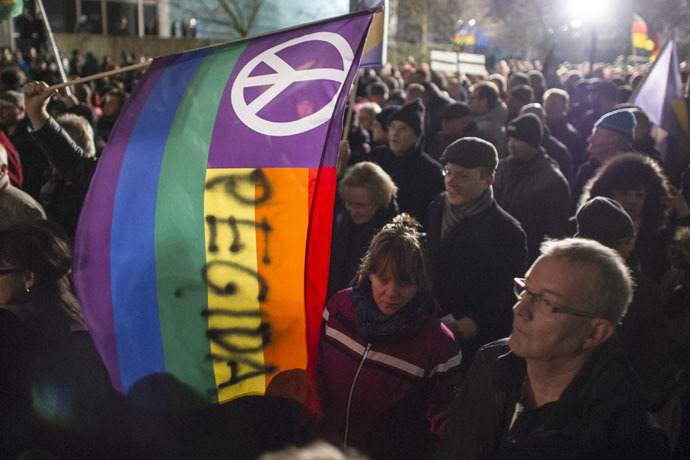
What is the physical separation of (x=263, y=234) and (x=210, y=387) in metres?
0.56

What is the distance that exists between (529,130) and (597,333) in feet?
10.2

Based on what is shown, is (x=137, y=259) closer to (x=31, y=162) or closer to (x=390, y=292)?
(x=390, y=292)

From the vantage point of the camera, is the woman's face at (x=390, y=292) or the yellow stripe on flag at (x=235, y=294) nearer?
the yellow stripe on flag at (x=235, y=294)

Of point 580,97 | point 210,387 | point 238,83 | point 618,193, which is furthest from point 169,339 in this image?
point 580,97

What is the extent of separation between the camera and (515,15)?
3762 centimetres

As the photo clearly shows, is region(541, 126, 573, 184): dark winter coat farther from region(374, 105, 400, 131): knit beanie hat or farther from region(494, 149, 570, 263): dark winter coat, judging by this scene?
region(374, 105, 400, 131): knit beanie hat

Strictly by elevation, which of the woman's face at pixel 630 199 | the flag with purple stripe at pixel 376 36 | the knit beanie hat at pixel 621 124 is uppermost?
the flag with purple stripe at pixel 376 36

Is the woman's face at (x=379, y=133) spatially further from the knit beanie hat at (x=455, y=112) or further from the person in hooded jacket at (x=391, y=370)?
the person in hooded jacket at (x=391, y=370)

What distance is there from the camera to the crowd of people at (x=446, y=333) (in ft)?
6.16

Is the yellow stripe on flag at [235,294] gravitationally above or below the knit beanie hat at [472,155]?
below

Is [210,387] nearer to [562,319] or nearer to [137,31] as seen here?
[562,319]

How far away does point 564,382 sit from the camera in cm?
188

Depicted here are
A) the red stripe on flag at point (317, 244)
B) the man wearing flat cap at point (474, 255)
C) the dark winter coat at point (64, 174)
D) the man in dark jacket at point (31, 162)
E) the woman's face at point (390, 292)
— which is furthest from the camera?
the man in dark jacket at point (31, 162)

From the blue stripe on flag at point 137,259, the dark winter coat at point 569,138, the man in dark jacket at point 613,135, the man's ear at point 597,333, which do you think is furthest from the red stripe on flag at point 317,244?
the dark winter coat at point 569,138
